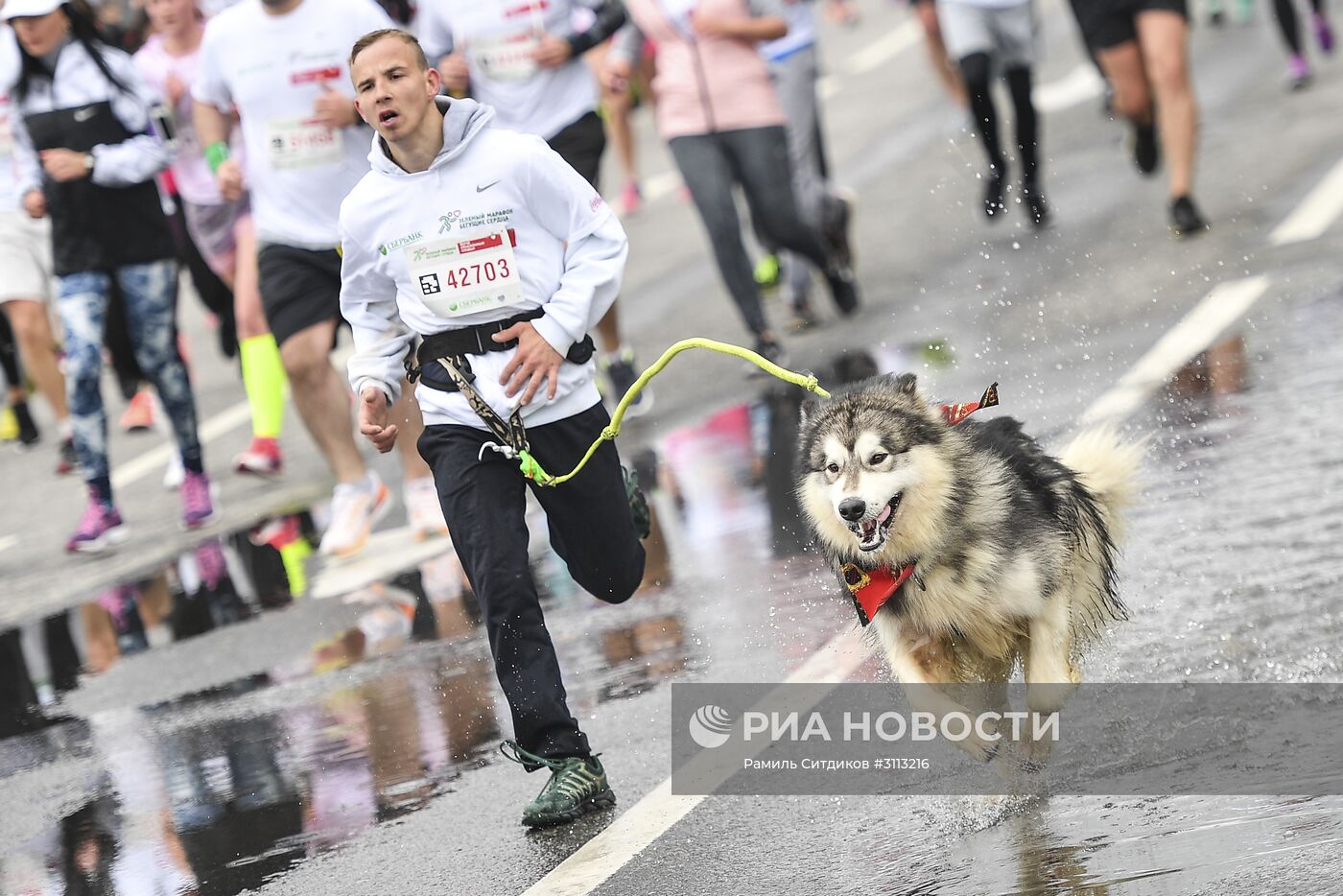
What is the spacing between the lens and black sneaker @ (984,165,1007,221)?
12.4 meters

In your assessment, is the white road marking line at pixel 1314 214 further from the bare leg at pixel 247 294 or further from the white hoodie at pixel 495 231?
the white hoodie at pixel 495 231

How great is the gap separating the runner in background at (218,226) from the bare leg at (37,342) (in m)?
0.94

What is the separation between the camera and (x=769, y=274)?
12523 mm

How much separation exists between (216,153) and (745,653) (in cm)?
393

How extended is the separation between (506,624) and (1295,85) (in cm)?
1086

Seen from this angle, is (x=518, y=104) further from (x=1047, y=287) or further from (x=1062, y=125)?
(x=1062, y=125)

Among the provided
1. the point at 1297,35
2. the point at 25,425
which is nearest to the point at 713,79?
the point at 25,425

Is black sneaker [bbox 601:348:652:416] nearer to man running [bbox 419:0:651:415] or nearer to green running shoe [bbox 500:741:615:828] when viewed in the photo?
man running [bbox 419:0:651:415]

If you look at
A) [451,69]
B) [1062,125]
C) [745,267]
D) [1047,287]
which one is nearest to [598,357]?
[745,267]

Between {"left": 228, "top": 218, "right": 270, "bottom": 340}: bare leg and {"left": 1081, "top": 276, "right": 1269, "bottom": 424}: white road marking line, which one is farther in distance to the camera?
{"left": 228, "top": 218, "right": 270, "bottom": 340}: bare leg

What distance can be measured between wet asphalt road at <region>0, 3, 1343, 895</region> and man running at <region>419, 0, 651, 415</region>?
1.53 metres

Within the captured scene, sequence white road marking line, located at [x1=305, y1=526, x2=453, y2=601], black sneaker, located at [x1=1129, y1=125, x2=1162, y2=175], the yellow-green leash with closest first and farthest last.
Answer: the yellow-green leash, white road marking line, located at [x1=305, y1=526, x2=453, y2=601], black sneaker, located at [x1=1129, y1=125, x2=1162, y2=175]

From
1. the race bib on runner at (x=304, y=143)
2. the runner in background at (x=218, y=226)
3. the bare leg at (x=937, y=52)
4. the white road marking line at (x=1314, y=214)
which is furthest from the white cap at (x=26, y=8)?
the bare leg at (x=937, y=52)

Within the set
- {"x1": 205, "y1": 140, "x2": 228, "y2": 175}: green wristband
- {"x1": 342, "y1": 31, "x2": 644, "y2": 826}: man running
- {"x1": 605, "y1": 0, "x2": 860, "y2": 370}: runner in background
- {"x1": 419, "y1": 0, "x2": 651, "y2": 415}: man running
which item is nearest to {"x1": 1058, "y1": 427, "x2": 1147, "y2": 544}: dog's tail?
{"x1": 342, "y1": 31, "x2": 644, "y2": 826}: man running
